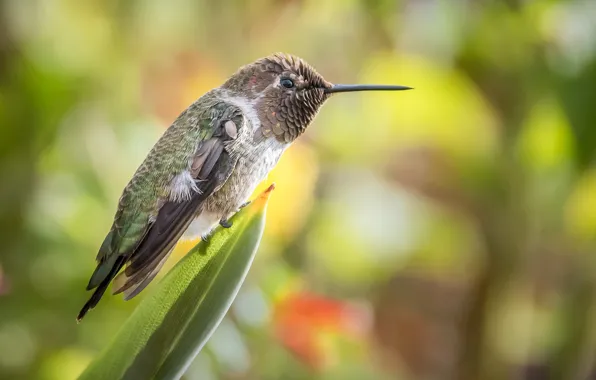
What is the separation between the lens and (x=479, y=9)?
1.09 m

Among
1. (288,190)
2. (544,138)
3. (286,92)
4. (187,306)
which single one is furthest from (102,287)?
(544,138)

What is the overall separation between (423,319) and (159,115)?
95cm

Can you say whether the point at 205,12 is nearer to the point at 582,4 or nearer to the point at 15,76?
the point at 15,76

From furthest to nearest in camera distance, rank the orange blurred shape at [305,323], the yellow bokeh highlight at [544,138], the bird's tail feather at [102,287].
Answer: the yellow bokeh highlight at [544,138]
the orange blurred shape at [305,323]
the bird's tail feather at [102,287]

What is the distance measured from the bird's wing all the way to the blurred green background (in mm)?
294

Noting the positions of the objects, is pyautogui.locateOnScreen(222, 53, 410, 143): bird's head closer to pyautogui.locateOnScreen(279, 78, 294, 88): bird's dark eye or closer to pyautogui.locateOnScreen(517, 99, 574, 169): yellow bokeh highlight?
pyautogui.locateOnScreen(279, 78, 294, 88): bird's dark eye

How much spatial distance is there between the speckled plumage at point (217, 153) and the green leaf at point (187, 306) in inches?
0.6

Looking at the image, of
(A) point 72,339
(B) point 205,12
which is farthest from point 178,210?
(B) point 205,12

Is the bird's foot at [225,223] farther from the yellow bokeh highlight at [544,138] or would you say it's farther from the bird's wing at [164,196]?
the yellow bokeh highlight at [544,138]

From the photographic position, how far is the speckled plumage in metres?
0.33

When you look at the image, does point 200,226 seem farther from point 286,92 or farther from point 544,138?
point 544,138

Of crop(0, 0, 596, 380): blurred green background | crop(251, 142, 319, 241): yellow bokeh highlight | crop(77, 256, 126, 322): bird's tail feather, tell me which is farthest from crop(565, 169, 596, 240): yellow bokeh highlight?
crop(77, 256, 126, 322): bird's tail feather

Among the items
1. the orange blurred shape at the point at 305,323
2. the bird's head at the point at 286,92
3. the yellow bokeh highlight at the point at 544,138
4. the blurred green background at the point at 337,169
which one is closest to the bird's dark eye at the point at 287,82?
the bird's head at the point at 286,92

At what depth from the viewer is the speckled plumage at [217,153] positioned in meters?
0.33
